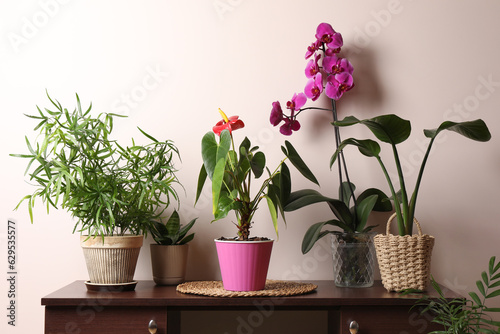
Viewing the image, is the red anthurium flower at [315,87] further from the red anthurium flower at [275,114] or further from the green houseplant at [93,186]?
the green houseplant at [93,186]

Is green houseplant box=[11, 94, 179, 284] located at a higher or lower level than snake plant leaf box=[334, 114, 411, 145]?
lower

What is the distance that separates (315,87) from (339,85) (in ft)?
0.28

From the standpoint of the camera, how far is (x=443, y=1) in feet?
6.62

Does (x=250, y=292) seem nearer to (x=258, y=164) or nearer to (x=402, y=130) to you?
(x=258, y=164)

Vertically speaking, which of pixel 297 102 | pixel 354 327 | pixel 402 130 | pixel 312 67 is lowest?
pixel 354 327

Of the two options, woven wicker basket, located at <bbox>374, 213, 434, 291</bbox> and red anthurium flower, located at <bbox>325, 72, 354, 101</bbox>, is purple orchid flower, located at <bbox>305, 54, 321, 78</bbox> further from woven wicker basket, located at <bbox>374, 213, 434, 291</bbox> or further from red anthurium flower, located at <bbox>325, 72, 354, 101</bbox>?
woven wicker basket, located at <bbox>374, 213, 434, 291</bbox>

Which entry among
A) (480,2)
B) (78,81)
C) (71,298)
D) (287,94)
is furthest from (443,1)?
(71,298)

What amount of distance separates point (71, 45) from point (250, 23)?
26.5 inches

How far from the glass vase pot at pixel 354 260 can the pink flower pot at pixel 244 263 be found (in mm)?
292

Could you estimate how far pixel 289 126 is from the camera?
192 centimetres

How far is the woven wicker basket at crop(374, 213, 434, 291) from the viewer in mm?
1630

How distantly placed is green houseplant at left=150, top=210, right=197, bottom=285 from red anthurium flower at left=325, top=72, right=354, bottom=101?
25.8 inches

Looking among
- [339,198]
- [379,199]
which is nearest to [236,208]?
[339,198]

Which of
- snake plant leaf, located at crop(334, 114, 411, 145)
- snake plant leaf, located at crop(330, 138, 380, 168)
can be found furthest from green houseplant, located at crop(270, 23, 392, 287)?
snake plant leaf, located at crop(334, 114, 411, 145)
